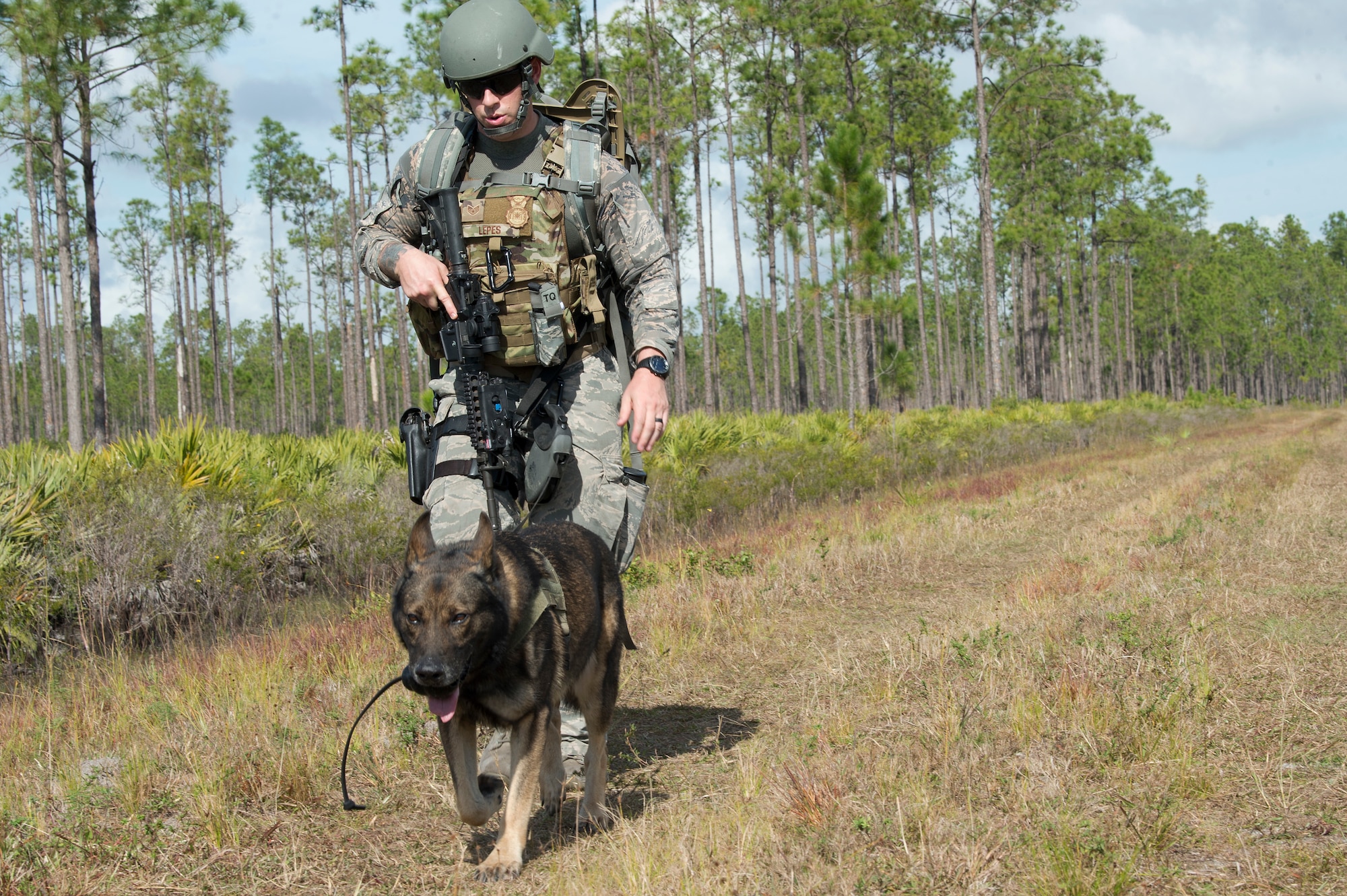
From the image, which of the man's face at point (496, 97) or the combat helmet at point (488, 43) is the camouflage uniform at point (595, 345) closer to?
the man's face at point (496, 97)

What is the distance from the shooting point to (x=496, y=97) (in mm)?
3742

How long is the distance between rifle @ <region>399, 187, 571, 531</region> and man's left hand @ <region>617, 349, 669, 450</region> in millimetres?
308

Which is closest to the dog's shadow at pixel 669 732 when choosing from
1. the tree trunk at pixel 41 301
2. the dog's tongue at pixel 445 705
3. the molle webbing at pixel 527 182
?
the dog's tongue at pixel 445 705

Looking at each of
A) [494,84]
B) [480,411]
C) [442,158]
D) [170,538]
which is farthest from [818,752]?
[170,538]

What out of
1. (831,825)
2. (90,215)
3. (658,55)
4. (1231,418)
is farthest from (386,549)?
(1231,418)

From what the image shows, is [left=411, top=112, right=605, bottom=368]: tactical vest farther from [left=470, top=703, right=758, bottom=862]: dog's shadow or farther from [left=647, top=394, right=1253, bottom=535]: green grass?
[left=647, top=394, right=1253, bottom=535]: green grass

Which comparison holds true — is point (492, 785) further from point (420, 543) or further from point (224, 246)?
point (224, 246)

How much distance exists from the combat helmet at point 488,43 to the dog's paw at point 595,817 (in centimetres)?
250

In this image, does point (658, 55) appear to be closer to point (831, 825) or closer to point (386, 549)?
point (386, 549)

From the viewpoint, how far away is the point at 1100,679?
425cm

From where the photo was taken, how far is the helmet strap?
12.4 ft

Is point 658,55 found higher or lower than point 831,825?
higher

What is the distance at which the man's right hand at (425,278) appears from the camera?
3570 mm

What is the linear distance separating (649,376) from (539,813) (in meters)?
1.65
